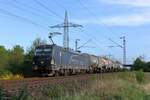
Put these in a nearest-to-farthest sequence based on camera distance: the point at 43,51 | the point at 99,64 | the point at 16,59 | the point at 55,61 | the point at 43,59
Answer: the point at 43,59
the point at 55,61
the point at 43,51
the point at 16,59
the point at 99,64

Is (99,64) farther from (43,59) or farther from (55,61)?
(43,59)

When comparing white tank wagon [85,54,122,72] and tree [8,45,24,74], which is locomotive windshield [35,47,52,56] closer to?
tree [8,45,24,74]

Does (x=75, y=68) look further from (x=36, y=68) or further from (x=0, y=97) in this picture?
(x=0, y=97)

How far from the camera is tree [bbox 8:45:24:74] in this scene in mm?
57241

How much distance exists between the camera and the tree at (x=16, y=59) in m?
57.2

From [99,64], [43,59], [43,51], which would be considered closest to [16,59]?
[43,51]

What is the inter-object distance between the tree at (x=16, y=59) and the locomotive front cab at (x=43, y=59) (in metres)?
8.24

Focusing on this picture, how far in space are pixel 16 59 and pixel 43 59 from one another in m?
17.0

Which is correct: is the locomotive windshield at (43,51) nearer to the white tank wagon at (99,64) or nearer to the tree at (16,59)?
the tree at (16,59)

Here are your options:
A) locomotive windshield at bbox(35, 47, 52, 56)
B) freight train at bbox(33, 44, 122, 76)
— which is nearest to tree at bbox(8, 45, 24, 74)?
freight train at bbox(33, 44, 122, 76)

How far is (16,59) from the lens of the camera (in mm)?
62938

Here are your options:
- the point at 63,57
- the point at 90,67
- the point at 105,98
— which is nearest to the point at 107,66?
the point at 90,67

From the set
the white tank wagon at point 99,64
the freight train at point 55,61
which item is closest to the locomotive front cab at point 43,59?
the freight train at point 55,61

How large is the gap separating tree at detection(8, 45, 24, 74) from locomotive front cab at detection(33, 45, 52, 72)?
8.24 metres
